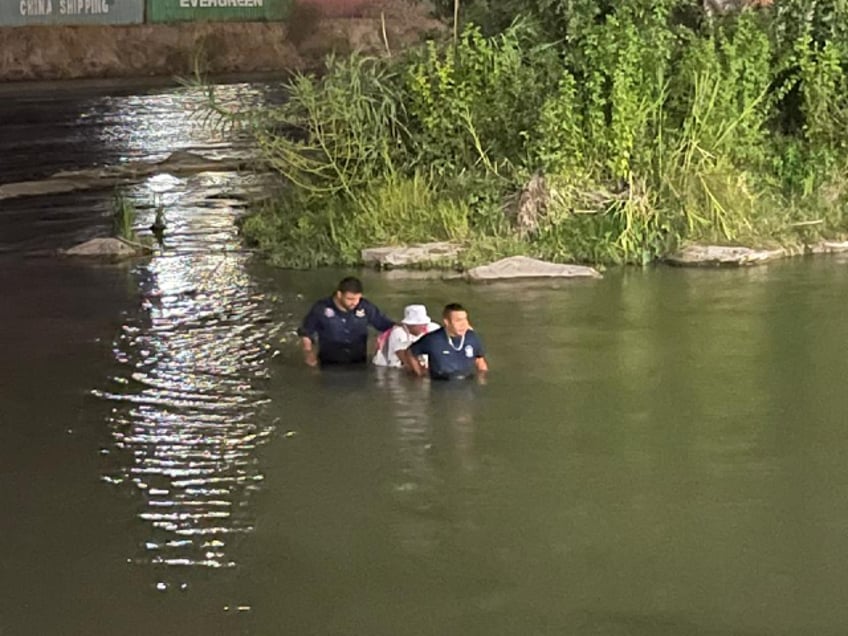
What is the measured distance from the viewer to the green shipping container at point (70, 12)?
38438mm

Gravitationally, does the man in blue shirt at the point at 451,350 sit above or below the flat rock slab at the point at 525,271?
below

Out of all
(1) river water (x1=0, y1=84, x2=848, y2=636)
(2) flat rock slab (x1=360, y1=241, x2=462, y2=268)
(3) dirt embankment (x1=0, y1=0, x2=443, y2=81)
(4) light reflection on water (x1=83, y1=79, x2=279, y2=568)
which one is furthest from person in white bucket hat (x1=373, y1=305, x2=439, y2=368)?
(3) dirt embankment (x1=0, y1=0, x2=443, y2=81)

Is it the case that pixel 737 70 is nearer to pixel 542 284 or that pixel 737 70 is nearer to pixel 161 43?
pixel 542 284

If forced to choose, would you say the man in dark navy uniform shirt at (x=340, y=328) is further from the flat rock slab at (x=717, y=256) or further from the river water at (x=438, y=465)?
the flat rock slab at (x=717, y=256)

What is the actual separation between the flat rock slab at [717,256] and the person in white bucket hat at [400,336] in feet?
15.4

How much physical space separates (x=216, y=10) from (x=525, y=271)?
29.0 meters

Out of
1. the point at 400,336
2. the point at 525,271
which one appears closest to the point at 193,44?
the point at 525,271

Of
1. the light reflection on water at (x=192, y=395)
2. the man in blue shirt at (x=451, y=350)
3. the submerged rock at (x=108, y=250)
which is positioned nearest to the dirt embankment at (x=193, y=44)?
the light reflection on water at (x=192, y=395)

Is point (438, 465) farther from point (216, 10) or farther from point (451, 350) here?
point (216, 10)

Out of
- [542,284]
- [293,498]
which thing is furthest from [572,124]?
[293,498]

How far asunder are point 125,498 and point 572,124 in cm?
833

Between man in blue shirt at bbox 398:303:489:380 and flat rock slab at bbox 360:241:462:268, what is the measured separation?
179 inches

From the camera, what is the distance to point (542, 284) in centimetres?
1408

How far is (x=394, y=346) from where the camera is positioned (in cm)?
1095
